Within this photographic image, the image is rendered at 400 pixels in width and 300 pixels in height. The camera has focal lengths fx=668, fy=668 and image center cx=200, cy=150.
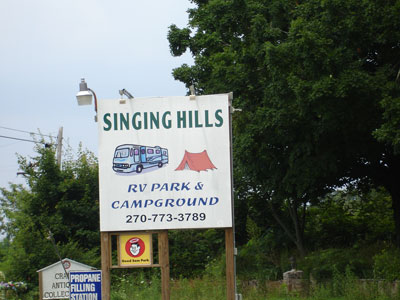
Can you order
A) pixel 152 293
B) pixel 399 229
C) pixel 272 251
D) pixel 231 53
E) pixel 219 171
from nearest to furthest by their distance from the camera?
pixel 219 171 < pixel 152 293 < pixel 231 53 < pixel 399 229 < pixel 272 251

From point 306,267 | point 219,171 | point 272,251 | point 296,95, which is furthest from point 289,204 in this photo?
point 219,171

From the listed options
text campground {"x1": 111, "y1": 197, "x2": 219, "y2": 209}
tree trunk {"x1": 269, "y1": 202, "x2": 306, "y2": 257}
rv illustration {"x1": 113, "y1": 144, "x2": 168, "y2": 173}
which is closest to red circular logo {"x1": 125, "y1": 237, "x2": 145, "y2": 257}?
text campground {"x1": 111, "y1": 197, "x2": 219, "y2": 209}

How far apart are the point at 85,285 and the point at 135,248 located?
2.76 meters

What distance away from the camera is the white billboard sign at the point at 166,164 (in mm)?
11602

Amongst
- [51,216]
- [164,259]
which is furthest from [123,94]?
[51,216]

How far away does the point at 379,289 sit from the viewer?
18453mm

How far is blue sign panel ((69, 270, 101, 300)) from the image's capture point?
45.5 ft

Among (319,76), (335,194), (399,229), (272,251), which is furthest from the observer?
(335,194)

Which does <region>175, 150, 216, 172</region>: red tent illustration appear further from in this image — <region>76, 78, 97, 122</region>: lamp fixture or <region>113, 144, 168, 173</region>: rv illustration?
<region>76, 78, 97, 122</region>: lamp fixture

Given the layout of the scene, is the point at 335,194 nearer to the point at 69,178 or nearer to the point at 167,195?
the point at 69,178

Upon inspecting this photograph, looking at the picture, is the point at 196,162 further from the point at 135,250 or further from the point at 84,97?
the point at 84,97

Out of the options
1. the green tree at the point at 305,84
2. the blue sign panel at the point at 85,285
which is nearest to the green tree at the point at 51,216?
the green tree at the point at 305,84

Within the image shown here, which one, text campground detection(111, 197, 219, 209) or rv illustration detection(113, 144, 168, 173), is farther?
rv illustration detection(113, 144, 168, 173)

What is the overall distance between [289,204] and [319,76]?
1020 centimetres
